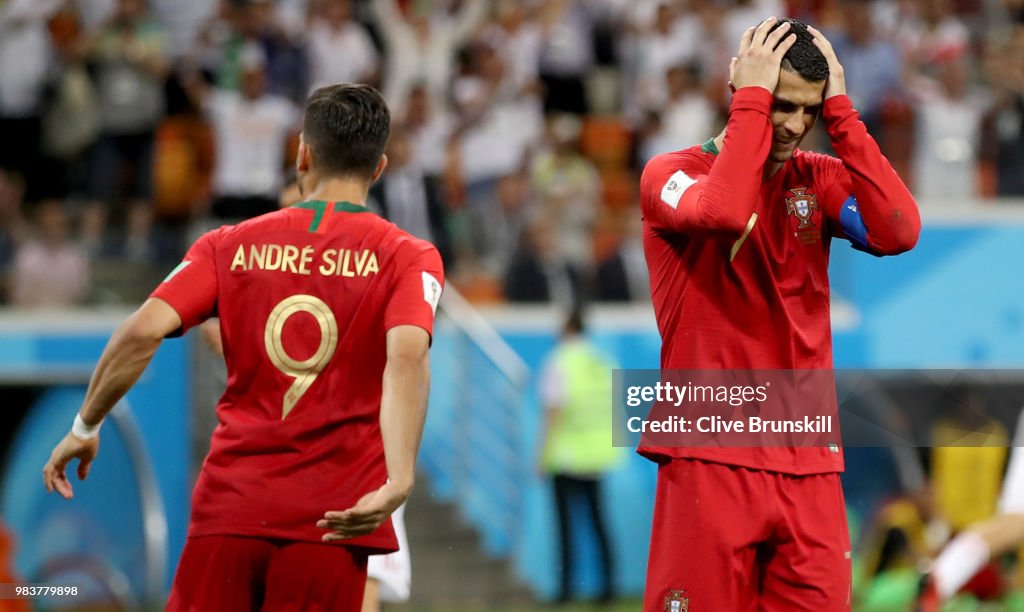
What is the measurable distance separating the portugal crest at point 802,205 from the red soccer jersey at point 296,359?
3.88ft

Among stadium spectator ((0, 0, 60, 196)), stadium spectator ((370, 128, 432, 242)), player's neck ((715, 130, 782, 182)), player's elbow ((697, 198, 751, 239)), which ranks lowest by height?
player's elbow ((697, 198, 751, 239))

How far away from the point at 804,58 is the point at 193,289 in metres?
1.91

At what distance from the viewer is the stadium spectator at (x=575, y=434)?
11.4m

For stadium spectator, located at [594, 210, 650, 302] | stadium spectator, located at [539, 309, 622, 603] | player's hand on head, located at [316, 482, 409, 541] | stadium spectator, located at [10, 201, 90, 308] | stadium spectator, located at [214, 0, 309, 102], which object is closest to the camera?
player's hand on head, located at [316, 482, 409, 541]

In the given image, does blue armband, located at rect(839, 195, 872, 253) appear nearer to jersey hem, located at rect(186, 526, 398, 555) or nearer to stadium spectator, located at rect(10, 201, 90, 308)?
jersey hem, located at rect(186, 526, 398, 555)

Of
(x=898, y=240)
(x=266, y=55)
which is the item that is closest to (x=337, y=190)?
(x=898, y=240)

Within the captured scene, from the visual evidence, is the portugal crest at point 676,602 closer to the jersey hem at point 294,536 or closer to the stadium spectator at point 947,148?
the jersey hem at point 294,536

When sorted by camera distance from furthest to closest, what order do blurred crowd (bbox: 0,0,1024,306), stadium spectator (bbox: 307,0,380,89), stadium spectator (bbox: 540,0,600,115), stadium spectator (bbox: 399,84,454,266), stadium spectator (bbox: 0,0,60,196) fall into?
stadium spectator (bbox: 540,0,600,115) → stadium spectator (bbox: 307,0,380,89) → stadium spectator (bbox: 399,84,454,266) → stadium spectator (bbox: 0,0,60,196) → blurred crowd (bbox: 0,0,1024,306)

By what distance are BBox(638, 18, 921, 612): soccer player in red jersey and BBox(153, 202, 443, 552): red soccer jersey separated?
33.7 inches

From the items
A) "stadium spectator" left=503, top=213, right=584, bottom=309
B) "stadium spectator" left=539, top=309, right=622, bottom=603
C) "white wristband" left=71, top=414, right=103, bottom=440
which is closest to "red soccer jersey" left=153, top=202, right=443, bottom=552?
"white wristband" left=71, top=414, right=103, bottom=440

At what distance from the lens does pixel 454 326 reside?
490 inches

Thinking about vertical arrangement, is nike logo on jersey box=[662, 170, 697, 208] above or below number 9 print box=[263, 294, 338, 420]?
above

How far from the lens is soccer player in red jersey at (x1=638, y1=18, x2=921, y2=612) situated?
4.43m

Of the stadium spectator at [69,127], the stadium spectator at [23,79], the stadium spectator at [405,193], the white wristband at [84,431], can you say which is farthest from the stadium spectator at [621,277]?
the white wristband at [84,431]
